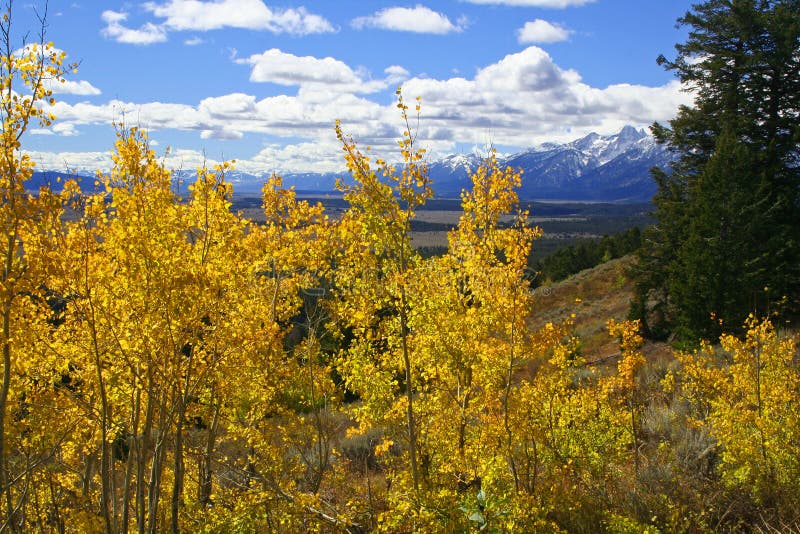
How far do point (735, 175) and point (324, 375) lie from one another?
18402mm

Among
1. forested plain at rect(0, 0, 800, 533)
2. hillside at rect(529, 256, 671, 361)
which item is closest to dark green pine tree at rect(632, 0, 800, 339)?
hillside at rect(529, 256, 671, 361)

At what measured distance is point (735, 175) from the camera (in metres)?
19.9

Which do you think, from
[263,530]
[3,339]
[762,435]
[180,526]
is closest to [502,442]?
[263,530]

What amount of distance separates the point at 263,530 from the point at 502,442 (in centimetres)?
355

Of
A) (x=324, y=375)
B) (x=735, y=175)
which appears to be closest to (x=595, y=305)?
(x=735, y=175)

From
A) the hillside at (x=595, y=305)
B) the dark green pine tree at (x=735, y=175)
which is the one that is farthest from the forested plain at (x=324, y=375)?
the hillside at (x=595, y=305)

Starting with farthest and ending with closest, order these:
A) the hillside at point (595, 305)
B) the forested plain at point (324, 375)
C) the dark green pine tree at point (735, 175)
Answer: the hillside at point (595, 305) → the dark green pine tree at point (735, 175) → the forested plain at point (324, 375)

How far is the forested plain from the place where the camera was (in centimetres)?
572

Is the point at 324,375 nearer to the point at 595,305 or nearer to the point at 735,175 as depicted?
the point at 735,175

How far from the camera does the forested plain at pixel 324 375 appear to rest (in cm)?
572

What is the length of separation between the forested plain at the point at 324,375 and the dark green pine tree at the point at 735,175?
32.2ft

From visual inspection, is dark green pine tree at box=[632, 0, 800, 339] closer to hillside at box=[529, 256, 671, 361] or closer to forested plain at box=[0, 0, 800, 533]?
hillside at box=[529, 256, 671, 361]

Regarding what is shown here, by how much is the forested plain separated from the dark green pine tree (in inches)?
387

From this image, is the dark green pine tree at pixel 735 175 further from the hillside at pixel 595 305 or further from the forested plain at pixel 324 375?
the forested plain at pixel 324 375
